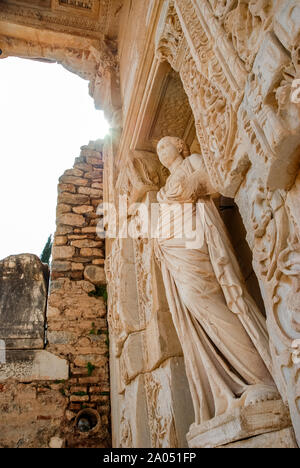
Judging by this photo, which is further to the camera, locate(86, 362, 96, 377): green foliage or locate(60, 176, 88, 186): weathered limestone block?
locate(60, 176, 88, 186): weathered limestone block

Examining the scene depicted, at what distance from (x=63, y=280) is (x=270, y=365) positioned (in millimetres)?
3239

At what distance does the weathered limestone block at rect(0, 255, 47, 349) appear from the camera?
3953 millimetres

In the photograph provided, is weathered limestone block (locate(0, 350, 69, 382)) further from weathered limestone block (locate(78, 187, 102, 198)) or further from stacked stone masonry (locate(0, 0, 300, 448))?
weathered limestone block (locate(78, 187, 102, 198))

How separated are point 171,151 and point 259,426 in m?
2.11

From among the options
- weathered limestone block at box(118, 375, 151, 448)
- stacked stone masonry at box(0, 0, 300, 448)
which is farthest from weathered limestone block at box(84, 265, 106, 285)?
weathered limestone block at box(118, 375, 151, 448)

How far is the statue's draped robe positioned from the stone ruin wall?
195cm

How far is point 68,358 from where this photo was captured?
395cm

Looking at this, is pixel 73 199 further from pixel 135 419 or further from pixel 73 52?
pixel 135 419

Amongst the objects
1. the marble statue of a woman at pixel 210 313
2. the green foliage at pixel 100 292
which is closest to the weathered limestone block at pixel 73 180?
the green foliage at pixel 100 292

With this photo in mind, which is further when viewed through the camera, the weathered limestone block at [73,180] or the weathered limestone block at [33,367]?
the weathered limestone block at [73,180]

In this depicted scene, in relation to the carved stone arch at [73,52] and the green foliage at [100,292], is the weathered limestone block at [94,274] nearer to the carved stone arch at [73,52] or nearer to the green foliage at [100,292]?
the green foliage at [100,292]

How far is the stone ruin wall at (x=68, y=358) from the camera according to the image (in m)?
3.52
